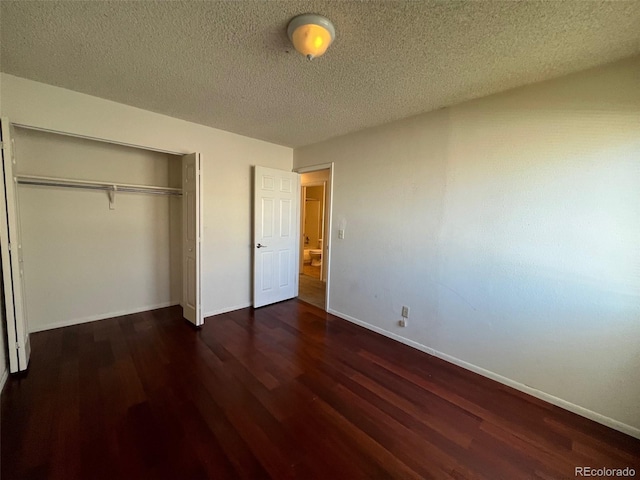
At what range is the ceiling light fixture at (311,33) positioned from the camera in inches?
54.2

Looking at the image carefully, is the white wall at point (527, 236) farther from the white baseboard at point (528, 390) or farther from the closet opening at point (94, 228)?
the closet opening at point (94, 228)

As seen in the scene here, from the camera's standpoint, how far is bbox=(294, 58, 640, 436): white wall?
1.71 m

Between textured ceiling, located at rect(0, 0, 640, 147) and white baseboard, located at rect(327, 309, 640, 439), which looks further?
white baseboard, located at rect(327, 309, 640, 439)

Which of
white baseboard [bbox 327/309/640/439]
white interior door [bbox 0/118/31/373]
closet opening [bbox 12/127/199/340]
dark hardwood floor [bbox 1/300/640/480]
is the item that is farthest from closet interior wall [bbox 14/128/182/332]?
white baseboard [bbox 327/309/640/439]

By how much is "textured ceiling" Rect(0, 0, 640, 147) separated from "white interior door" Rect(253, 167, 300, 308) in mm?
1354

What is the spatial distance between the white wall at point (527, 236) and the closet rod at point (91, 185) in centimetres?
269

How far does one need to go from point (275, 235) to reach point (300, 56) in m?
2.51

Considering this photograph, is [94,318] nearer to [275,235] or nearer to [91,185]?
[91,185]

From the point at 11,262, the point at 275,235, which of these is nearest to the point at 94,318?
the point at 11,262

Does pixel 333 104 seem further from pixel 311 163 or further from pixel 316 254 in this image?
pixel 316 254

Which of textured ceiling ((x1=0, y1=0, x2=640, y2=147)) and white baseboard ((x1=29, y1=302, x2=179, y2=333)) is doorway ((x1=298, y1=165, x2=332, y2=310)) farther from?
white baseboard ((x1=29, y1=302, x2=179, y2=333))

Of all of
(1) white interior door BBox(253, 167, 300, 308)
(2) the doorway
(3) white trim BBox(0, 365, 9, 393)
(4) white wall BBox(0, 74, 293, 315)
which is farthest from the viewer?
(2) the doorway

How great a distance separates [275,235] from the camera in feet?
12.7

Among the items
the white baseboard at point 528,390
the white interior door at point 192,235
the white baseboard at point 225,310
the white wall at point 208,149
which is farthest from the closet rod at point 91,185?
the white baseboard at point 528,390
